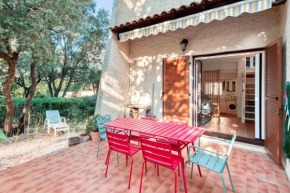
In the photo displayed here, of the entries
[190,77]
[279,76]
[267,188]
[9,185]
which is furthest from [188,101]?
[9,185]

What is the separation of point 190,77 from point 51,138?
7.84 m

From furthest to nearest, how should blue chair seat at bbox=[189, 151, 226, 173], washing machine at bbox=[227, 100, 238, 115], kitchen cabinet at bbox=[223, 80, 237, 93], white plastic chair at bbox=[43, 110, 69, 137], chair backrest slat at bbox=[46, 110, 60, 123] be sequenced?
1. kitchen cabinet at bbox=[223, 80, 237, 93]
2. washing machine at bbox=[227, 100, 238, 115]
3. chair backrest slat at bbox=[46, 110, 60, 123]
4. white plastic chair at bbox=[43, 110, 69, 137]
5. blue chair seat at bbox=[189, 151, 226, 173]

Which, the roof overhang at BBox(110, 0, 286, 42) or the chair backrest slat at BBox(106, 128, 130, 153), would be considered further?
the roof overhang at BBox(110, 0, 286, 42)

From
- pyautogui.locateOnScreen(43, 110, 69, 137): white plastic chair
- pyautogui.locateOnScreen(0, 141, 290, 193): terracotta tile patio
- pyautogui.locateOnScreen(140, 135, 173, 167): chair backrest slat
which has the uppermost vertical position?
pyautogui.locateOnScreen(140, 135, 173, 167): chair backrest slat

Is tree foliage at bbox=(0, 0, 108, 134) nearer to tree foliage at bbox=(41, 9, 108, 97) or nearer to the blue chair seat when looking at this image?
tree foliage at bbox=(41, 9, 108, 97)

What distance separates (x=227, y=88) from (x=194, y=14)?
9.64m

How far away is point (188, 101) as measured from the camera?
7297 millimetres

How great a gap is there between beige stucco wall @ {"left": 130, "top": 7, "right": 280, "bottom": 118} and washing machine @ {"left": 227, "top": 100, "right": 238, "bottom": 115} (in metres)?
7.68

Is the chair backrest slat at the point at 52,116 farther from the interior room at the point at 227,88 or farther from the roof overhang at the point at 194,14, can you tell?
the interior room at the point at 227,88

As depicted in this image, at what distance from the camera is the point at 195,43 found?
22.9 ft

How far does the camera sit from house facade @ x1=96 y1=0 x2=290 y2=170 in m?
4.95

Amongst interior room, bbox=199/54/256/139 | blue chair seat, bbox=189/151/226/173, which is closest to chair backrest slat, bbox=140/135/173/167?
blue chair seat, bbox=189/151/226/173

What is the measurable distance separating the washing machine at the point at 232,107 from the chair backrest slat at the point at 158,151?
11431 mm

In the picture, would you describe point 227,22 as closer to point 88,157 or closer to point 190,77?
point 190,77
